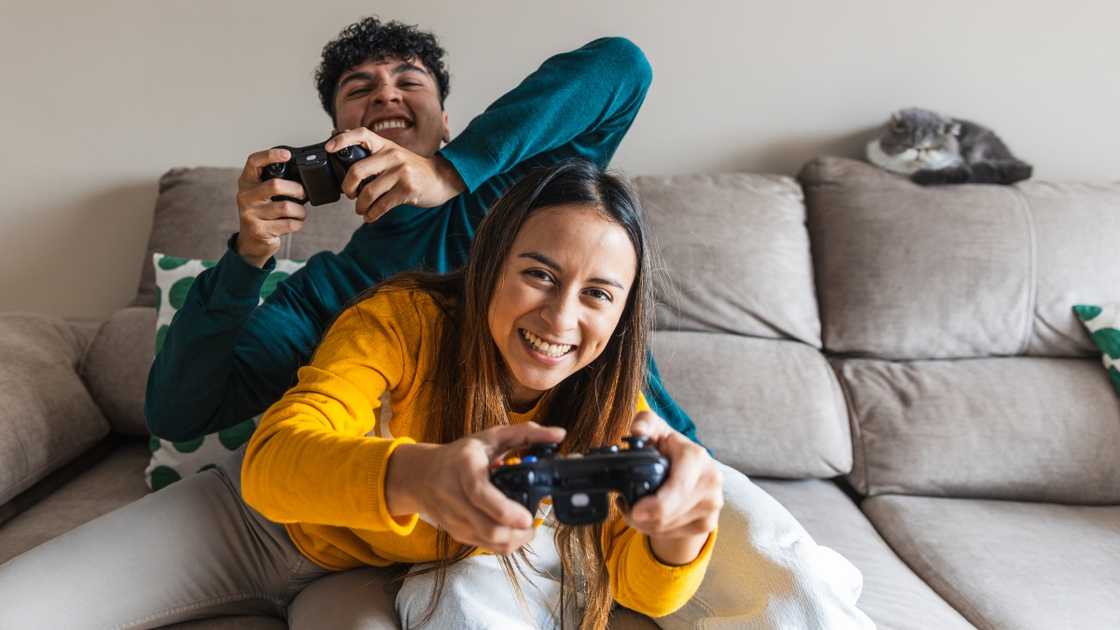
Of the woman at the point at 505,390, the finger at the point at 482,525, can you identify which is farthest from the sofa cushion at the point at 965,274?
the finger at the point at 482,525

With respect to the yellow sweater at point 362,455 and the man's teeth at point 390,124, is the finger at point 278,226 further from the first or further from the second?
the man's teeth at point 390,124

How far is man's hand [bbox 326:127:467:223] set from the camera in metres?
0.94

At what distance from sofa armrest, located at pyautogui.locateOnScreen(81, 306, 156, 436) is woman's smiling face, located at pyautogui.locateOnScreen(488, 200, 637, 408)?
39.7 inches

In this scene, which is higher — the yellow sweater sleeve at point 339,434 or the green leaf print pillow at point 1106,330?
the yellow sweater sleeve at point 339,434

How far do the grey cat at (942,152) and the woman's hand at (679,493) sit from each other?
135 centimetres

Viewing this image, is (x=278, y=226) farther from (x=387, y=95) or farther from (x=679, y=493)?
(x=679, y=493)

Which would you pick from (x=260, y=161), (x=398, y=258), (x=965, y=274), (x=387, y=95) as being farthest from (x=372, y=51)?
(x=965, y=274)

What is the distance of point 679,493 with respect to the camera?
70cm

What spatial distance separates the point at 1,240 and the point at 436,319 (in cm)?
161

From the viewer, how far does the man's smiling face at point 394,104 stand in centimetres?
134

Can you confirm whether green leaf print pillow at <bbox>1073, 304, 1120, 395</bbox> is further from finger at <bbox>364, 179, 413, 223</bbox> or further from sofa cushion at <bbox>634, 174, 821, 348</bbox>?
finger at <bbox>364, 179, 413, 223</bbox>

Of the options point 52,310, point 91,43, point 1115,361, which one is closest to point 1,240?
point 52,310

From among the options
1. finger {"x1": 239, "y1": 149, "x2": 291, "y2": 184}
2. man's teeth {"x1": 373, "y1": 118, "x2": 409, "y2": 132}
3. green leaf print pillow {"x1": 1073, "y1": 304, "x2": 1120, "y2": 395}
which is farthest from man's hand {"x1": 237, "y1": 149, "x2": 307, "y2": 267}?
green leaf print pillow {"x1": 1073, "y1": 304, "x2": 1120, "y2": 395}

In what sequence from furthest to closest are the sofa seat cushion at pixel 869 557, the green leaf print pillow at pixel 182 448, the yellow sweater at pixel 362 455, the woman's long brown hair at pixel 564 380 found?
the green leaf print pillow at pixel 182 448 < the sofa seat cushion at pixel 869 557 < the woman's long brown hair at pixel 564 380 < the yellow sweater at pixel 362 455
